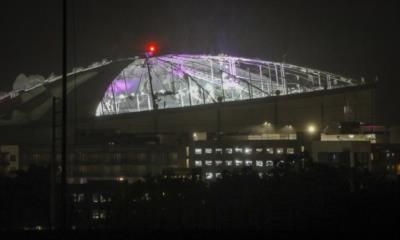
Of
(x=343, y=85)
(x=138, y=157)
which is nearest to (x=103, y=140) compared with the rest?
(x=138, y=157)

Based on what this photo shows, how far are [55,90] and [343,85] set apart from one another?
717 inches

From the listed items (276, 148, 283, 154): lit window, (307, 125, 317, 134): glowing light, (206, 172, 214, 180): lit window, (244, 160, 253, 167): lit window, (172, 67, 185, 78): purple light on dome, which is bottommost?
(206, 172, 214, 180): lit window

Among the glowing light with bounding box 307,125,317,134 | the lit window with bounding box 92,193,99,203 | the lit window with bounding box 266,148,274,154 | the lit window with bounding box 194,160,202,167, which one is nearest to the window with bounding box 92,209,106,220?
the lit window with bounding box 92,193,99,203

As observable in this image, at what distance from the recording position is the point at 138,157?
33969mm

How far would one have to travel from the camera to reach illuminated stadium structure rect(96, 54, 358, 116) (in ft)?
146

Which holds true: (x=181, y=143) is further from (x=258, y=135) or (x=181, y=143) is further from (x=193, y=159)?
(x=258, y=135)

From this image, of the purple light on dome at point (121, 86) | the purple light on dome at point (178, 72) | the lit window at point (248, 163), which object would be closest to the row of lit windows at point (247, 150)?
the lit window at point (248, 163)

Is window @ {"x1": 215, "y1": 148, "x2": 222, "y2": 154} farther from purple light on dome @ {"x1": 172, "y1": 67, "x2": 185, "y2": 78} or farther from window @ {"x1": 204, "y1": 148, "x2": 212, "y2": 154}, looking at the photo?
purple light on dome @ {"x1": 172, "y1": 67, "x2": 185, "y2": 78}

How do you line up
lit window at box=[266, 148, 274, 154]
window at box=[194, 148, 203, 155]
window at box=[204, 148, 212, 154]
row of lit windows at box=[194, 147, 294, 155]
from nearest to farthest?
row of lit windows at box=[194, 147, 294, 155] < lit window at box=[266, 148, 274, 154] < window at box=[194, 148, 203, 155] < window at box=[204, 148, 212, 154]

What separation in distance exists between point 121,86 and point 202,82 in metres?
5.47

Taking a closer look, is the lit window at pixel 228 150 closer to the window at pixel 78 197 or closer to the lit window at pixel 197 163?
the lit window at pixel 197 163

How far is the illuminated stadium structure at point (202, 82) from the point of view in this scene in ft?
146

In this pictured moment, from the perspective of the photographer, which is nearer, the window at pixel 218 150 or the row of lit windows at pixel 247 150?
the row of lit windows at pixel 247 150

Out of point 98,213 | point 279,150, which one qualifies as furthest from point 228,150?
point 98,213
